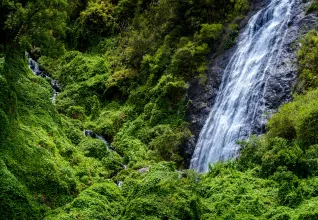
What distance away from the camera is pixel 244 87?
2150cm

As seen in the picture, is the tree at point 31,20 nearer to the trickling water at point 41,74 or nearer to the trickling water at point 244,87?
the trickling water at point 244,87

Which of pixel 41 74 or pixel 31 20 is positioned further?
pixel 41 74

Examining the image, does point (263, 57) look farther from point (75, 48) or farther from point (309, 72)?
point (75, 48)

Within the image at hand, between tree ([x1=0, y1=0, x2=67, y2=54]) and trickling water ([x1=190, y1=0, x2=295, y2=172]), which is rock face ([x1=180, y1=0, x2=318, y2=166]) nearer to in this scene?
trickling water ([x1=190, y1=0, x2=295, y2=172])

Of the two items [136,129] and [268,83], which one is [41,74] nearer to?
[136,129]

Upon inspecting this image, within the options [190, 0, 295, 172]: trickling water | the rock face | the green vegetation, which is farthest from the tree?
[190, 0, 295, 172]: trickling water

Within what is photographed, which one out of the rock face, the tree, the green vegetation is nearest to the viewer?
the green vegetation

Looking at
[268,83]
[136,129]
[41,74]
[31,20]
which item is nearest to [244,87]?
[268,83]

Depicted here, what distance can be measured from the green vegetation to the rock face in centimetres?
50

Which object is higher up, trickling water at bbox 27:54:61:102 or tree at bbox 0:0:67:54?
trickling water at bbox 27:54:61:102

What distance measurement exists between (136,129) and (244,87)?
688 cm

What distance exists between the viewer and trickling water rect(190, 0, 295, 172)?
20.0 meters

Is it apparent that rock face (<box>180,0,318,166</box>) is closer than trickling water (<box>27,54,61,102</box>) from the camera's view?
Yes

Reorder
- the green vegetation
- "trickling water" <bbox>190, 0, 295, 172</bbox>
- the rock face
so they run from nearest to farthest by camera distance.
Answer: the green vegetation < the rock face < "trickling water" <bbox>190, 0, 295, 172</bbox>
